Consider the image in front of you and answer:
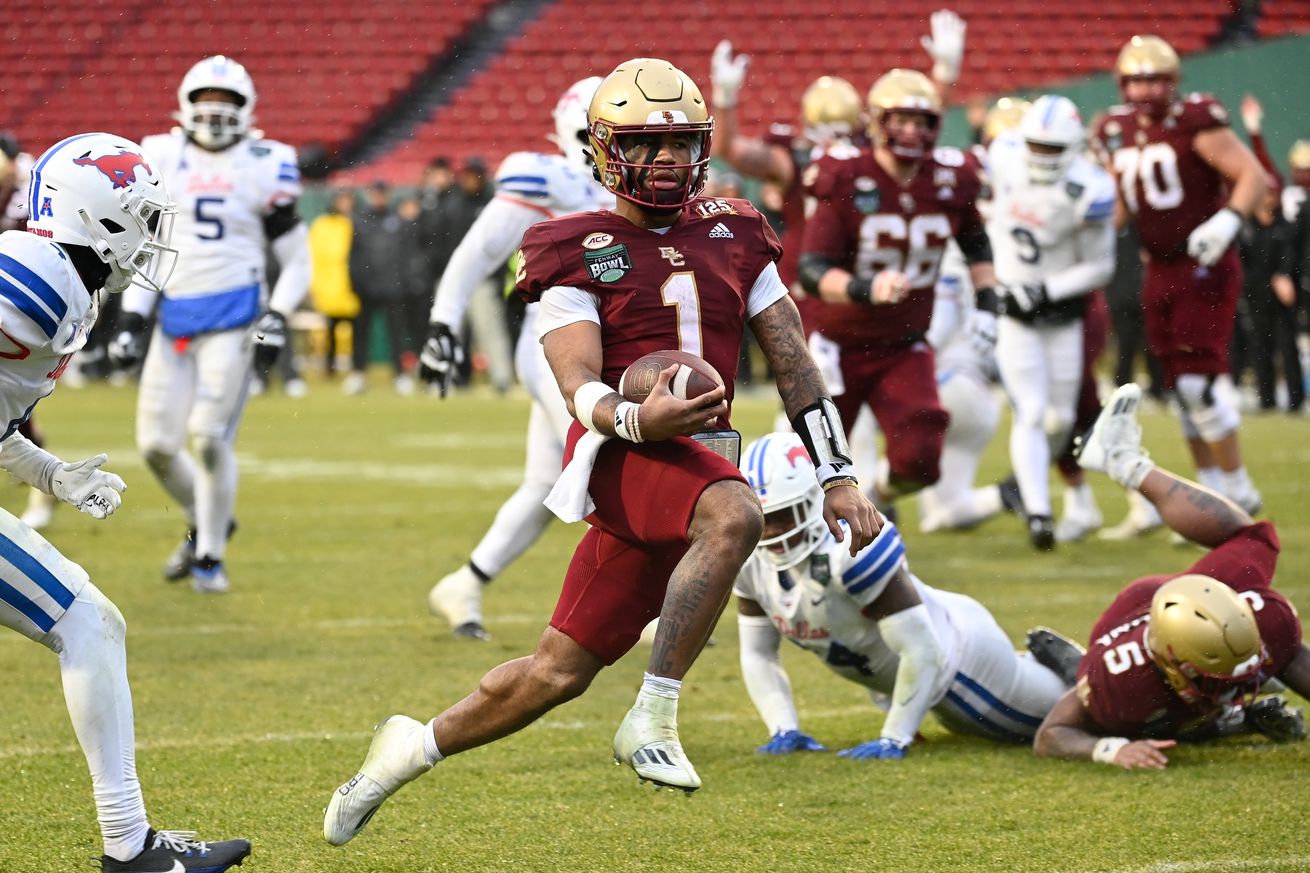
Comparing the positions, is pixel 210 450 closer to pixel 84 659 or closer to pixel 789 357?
pixel 84 659

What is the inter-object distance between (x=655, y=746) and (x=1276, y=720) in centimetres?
209

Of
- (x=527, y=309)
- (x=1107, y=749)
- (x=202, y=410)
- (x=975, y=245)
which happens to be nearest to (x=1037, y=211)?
(x=975, y=245)

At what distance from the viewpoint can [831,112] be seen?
927cm

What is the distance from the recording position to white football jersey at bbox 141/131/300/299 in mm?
6969

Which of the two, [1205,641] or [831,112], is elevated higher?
[831,112]

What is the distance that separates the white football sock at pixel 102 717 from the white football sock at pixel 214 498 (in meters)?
3.48

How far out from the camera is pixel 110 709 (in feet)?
11.2

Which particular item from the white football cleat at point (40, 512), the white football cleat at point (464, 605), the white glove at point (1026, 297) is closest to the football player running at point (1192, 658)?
the white football cleat at point (464, 605)

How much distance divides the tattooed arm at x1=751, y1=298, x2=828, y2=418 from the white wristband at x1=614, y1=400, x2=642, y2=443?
48 centimetres

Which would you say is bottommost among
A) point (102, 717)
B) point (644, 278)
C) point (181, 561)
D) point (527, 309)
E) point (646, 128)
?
point (181, 561)

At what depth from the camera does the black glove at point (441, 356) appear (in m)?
5.89

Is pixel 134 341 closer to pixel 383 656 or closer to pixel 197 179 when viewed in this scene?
pixel 197 179

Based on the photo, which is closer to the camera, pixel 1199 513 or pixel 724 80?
pixel 1199 513

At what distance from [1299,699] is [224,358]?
401cm
